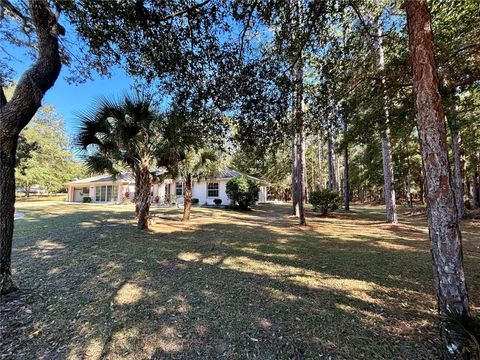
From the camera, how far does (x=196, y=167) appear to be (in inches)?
474

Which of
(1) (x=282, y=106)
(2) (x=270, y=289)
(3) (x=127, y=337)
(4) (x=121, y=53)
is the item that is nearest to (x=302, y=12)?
(1) (x=282, y=106)

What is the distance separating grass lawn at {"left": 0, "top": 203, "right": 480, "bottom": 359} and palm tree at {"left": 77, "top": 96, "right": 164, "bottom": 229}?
11.0 feet

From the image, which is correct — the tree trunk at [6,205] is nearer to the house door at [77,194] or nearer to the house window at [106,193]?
the house window at [106,193]

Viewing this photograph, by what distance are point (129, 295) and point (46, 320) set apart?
3.31 feet

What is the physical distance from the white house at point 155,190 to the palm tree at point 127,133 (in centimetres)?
1383

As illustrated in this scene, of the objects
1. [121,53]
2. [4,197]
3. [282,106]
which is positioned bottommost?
[4,197]

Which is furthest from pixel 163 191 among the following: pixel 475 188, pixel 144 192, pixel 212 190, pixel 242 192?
pixel 475 188

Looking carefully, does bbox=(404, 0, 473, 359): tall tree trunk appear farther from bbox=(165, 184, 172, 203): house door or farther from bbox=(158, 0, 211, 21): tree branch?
bbox=(165, 184, 172, 203): house door

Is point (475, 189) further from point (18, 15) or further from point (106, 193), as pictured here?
point (106, 193)

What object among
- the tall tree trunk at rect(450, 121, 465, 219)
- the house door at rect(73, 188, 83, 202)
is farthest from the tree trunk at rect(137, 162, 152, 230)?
the house door at rect(73, 188, 83, 202)

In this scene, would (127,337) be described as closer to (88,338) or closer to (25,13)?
(88,338)

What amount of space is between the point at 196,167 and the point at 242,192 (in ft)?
27.9

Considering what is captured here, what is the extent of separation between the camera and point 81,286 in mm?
4043

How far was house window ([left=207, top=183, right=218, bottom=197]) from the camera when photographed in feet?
81.3
